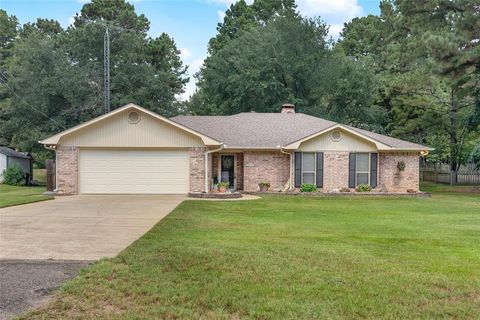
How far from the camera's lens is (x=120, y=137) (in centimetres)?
1877

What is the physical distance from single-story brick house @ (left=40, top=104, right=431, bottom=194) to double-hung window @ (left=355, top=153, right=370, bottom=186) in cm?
5

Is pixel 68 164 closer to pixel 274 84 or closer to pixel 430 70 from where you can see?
pixel 430 70

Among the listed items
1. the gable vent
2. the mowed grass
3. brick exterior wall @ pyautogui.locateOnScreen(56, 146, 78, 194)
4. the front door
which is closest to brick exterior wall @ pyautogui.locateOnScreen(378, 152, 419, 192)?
the front door

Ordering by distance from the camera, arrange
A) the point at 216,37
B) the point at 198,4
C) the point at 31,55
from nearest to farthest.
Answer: the point at 198,4 < the point at 31,55 < the point at 216,37

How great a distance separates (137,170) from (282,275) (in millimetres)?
14410

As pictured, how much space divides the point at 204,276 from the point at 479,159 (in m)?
24.8

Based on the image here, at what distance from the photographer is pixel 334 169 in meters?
20.0

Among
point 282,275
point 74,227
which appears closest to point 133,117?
point 74,227

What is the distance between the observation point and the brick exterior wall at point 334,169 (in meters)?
19.9

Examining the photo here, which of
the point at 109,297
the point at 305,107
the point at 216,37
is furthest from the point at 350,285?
the point at 216,37

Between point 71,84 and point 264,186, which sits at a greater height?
point 71,84

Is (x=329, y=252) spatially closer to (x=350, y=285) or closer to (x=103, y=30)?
(x=350, y=285)

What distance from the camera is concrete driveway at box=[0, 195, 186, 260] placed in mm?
6914

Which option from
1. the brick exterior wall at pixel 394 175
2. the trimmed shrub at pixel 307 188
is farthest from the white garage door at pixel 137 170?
the brick exterior wall at pixel 394 175
